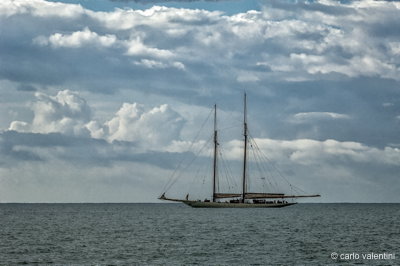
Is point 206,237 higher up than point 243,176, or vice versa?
point 243,176

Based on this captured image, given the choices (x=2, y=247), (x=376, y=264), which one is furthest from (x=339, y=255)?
(x=2, y=247)

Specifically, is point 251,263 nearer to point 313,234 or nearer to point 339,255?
point 339,255

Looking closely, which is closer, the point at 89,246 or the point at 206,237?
the point at 89,246

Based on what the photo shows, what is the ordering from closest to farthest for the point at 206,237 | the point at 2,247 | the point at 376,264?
1. the point at 376,264
2. the point at 2,247
3. the point at 206,237

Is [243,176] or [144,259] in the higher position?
[243,176]

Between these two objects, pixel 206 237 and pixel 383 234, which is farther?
pixel 383 234

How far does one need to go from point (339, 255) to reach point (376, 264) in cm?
641

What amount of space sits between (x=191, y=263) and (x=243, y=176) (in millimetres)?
122873

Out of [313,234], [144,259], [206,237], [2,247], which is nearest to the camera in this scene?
[144,259]

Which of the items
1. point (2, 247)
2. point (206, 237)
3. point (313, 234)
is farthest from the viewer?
point (313, 234)

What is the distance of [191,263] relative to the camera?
5256cm

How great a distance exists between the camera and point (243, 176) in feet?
573

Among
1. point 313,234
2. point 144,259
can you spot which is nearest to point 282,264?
point 144,259

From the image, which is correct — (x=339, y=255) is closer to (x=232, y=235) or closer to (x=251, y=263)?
(x=251, y=263)
